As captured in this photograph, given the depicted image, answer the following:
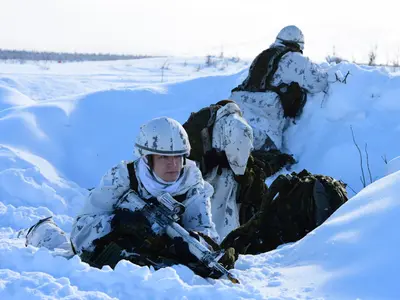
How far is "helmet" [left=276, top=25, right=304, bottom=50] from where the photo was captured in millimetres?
7852

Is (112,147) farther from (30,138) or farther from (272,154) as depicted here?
(272,154)

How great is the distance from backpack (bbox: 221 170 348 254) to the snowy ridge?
75cm

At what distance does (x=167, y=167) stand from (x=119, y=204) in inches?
14.4

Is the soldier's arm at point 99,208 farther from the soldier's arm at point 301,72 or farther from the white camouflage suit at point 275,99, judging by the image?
the soldier's arm at point 301,72

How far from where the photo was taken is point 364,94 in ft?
26.4

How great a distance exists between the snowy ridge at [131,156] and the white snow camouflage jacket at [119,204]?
361mm

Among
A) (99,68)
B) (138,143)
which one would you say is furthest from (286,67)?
(99,68)

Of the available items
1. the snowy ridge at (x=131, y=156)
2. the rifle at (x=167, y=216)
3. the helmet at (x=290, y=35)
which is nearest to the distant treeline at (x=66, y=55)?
the snowy ridge at (x=131, y=156)

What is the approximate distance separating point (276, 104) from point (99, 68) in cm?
1599

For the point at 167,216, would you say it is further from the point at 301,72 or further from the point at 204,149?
the point at 301,72

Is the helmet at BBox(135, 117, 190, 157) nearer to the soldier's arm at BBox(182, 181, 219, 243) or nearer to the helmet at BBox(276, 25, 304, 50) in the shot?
the soldier's arm at BBox(182, 181, 219, 243)

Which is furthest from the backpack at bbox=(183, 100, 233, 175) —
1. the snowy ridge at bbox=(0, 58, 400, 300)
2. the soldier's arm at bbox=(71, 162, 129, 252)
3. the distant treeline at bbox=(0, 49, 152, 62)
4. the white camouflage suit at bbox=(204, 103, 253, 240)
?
the distant treeline at bbox=(0, 49, 152, 62)

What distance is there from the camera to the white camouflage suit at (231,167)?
215 inches

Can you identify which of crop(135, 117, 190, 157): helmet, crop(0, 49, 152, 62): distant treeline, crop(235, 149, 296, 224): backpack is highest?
crop(135, 117, 190, 157): helmet
